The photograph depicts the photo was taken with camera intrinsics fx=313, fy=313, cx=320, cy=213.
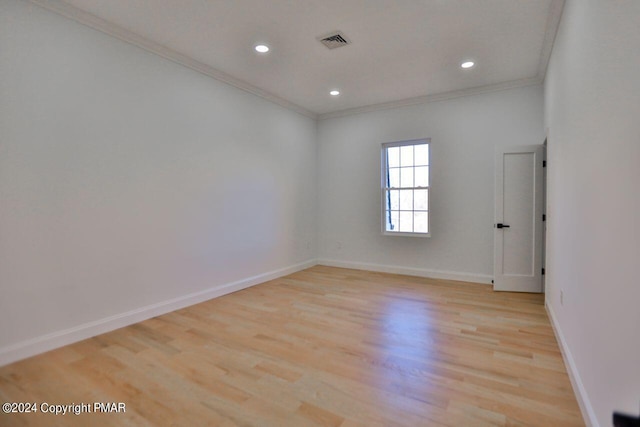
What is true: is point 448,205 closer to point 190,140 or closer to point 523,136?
point 523,136

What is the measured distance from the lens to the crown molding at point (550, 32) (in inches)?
104

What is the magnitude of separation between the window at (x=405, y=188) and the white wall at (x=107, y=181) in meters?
2.33

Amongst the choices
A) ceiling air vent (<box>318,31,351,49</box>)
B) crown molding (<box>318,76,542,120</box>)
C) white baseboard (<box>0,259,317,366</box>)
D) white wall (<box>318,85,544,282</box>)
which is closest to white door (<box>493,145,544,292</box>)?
white wall (<box>318,85,544,282</box>)

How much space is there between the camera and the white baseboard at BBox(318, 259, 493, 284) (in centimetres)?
470

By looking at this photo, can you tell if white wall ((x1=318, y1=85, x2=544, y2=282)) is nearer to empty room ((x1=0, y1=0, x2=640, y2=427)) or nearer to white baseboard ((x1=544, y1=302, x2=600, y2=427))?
empty room ((x1=0, y1=0, x2=640, y2=427))

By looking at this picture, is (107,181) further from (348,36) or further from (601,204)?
(601,204)

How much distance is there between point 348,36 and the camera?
3.17 m

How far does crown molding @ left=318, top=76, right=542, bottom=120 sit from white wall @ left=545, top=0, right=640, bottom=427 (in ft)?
6.17

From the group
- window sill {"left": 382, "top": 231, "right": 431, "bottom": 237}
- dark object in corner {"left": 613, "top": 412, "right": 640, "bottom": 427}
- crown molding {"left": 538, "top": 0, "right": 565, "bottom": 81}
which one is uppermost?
crown molding {"left": 538, "top": 0, "right": 565, "bottom": 81}

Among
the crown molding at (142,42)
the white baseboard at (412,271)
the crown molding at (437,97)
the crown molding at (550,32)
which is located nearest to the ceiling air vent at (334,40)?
the crown molding at (142,42)

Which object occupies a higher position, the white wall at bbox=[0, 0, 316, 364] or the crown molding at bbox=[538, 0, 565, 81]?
the crown molding at bbox=[538, 0, 565, 81]

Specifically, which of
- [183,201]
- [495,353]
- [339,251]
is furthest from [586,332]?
[339,251]

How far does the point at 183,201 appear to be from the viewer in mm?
3670

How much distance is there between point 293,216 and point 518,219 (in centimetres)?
340
